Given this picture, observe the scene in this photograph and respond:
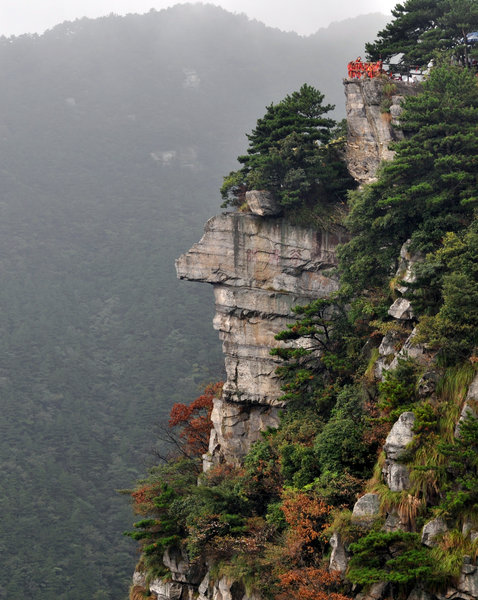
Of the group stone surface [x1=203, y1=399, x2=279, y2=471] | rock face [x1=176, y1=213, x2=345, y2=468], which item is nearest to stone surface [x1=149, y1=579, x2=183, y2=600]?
stone surface [x1=203, y1=399, x2=279, y2=471]

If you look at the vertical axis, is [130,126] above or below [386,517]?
above

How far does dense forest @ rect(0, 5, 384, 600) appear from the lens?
59.4 m

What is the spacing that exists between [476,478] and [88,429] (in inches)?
2275

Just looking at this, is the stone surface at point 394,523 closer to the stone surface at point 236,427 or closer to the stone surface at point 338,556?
the stone surface at point 338,556

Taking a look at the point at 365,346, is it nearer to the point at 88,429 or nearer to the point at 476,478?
the point at 476,478

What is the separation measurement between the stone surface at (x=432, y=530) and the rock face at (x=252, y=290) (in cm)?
1487

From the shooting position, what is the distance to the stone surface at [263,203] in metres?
31.5

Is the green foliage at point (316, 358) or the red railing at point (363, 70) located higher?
the red railing at point (363, 70)

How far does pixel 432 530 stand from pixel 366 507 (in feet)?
7.15

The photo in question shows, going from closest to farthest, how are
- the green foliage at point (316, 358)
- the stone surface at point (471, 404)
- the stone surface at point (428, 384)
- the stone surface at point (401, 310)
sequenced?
the stone surface at point (471, 404)
the stone surface at point (428, 384)
the stone surface at point (401, 310)
the green foliage at point (316, 358)

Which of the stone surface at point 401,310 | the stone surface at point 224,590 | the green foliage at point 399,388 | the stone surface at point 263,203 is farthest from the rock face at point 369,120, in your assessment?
the stone surface at point 224,590

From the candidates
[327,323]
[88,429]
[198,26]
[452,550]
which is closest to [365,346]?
[327,323]

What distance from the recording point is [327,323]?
91.8ft

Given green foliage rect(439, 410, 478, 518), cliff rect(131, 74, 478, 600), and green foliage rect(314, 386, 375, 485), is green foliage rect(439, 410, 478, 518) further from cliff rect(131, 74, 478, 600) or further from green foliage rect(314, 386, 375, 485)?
green foliage rect(314, 386, 375, 485)
